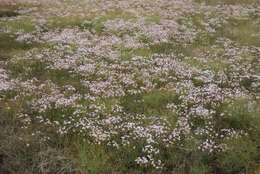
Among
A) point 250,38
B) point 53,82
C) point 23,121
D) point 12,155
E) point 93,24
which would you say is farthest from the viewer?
point 93,24

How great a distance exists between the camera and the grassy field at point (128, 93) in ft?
37.4

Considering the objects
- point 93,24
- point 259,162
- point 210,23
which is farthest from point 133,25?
point 259,162

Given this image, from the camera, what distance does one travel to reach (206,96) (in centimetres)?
1510

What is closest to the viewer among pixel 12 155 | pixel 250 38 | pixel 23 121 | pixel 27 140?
→ pixel 12 155

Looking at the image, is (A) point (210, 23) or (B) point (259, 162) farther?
(A) point (210, 23)

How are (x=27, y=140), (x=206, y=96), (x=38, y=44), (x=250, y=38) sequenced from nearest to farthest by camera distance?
(x=27, y=140) < (x=206, y=96) < (x=38, y=44) < (x=250, y=38)

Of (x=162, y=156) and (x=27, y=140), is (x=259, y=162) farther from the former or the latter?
(x=27, y=140)

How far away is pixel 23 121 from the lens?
12.9 m

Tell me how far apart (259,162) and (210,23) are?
14548mm

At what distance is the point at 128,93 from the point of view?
15.4 metres

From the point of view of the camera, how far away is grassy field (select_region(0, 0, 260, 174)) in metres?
Answer: 11.4

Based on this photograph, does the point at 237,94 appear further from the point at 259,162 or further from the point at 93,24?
the point at 93,24

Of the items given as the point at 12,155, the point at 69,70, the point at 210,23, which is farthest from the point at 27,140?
the point at 210,23

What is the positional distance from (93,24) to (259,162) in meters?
14.5
